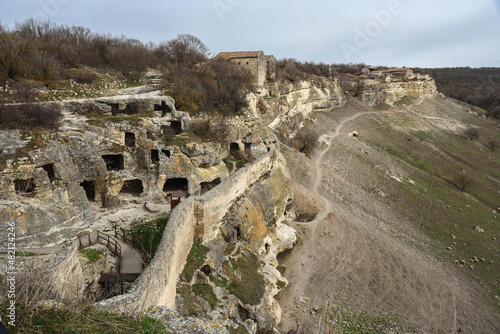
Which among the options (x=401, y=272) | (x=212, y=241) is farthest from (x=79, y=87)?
(x=401, y=272)

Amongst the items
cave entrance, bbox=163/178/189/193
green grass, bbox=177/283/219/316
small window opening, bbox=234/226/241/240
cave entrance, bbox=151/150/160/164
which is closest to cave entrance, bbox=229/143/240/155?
cave entrance, bbox=163/178/189/193

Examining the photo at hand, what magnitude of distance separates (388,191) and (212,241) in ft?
70.2

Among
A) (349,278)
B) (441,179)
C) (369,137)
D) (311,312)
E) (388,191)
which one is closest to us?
(311,312)

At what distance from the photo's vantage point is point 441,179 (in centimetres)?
3331

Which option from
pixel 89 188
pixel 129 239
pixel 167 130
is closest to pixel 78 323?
pixel 129 239

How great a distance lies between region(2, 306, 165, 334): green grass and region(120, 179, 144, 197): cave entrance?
11422mm

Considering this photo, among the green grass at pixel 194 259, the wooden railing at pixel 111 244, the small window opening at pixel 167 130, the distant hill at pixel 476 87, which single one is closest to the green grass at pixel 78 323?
the wooden railing at pixel 111 244

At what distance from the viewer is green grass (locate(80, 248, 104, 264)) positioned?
360 inches

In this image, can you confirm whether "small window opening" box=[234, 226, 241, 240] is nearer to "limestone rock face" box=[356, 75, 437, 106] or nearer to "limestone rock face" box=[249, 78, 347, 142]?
"limestone rock face" box=[249, 78, 347, 142]

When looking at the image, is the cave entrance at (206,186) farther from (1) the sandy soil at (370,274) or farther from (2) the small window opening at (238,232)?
(1) the sandy soil at (370,274)

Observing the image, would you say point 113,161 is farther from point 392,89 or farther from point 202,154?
point 392,89

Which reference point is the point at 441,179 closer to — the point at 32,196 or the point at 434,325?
the point at 434,325

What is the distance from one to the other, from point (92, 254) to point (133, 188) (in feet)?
25.7

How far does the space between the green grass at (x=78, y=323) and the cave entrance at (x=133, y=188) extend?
1142 cm
